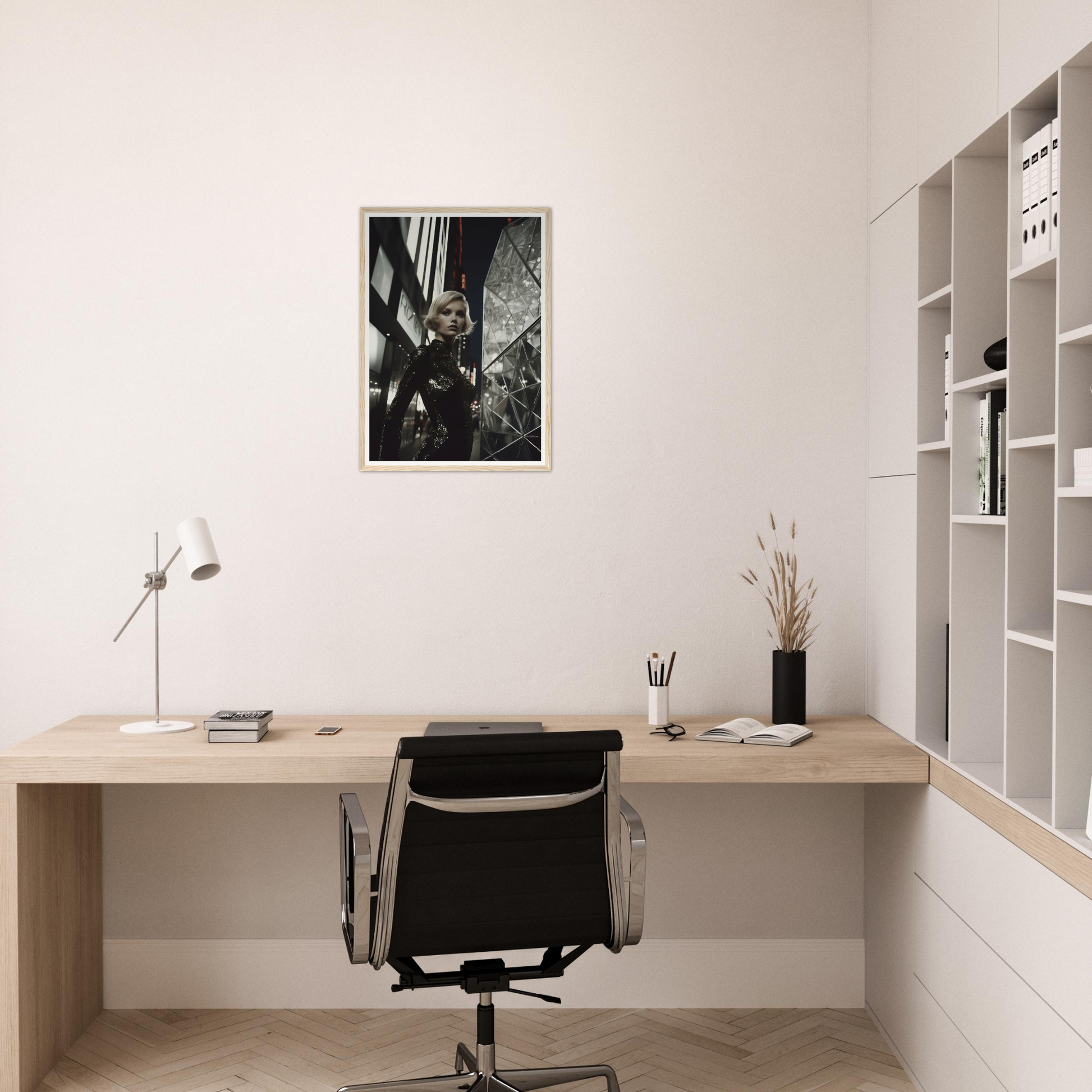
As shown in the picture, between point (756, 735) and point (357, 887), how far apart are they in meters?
1.12

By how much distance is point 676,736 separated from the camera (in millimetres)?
2643

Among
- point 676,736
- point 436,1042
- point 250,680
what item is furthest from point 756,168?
point 436,1042

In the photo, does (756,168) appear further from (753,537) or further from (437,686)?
(437,686)

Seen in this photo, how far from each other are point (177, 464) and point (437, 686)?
1001 millimetres

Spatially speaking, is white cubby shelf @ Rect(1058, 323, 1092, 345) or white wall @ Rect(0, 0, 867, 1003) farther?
white wall @ Rect(0, 0, 867, 1003)

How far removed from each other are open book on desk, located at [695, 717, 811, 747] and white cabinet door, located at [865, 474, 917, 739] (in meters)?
0.26

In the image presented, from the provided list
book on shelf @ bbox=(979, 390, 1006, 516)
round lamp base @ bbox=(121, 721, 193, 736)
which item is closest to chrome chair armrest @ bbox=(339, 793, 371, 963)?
round lamp base @ bbox=(121, 721, 193, 736)

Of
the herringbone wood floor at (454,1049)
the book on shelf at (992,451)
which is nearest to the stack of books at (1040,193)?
the book on shelf at (992,451)

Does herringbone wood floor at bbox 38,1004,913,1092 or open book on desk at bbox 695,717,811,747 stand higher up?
open book on desk at bbox 695,717,811,747

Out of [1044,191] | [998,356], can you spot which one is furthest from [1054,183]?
[998,356]

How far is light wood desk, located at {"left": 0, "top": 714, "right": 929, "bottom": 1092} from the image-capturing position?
2.43 meters

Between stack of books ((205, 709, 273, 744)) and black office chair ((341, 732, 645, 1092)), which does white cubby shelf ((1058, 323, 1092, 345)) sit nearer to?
black office chair ((341, 732, 645, 1092))

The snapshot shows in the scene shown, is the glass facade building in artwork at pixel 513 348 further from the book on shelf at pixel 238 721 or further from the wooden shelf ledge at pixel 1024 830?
the wooden shelf ledge at pixel 1024 830

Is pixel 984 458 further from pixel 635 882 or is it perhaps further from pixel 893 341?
pixel 635 882
